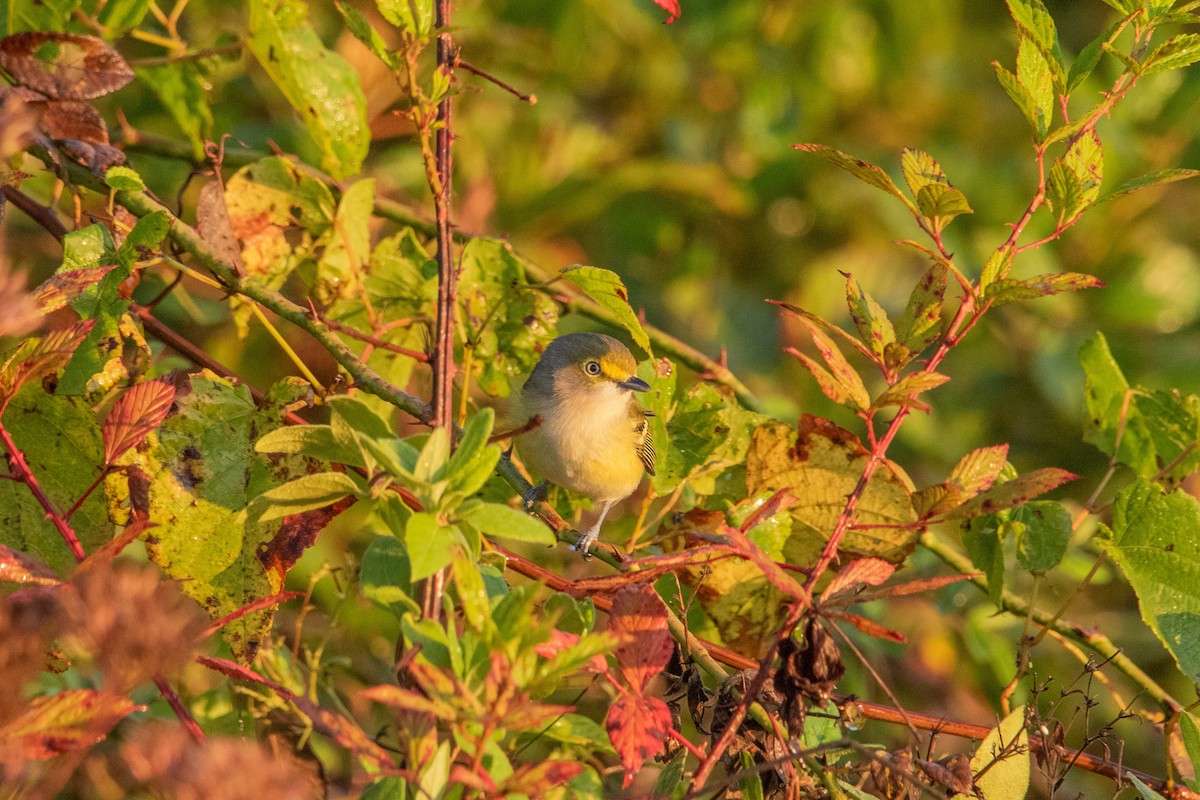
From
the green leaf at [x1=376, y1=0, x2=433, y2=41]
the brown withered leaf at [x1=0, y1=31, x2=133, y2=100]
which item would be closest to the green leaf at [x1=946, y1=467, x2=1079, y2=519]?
the green leaf at [x1=376, y1=0, x2=433, y2=41]

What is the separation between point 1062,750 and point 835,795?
1.34ft

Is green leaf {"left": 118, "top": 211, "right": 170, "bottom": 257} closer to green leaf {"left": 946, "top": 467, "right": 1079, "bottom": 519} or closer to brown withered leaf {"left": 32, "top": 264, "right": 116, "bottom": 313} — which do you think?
brown withered leaf {"left": 32, "top": 264, "right": 116, "bottom": 313}

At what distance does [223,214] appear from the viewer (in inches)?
90.0

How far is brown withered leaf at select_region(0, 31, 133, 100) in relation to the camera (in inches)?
81.9

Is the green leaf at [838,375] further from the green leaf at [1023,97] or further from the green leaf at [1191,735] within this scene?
the green leaf at [1191,735]

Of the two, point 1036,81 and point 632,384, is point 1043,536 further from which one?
point 632,384

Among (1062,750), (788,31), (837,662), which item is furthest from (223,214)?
(788,31)

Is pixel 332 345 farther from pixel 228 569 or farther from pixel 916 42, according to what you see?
pixel 916 42

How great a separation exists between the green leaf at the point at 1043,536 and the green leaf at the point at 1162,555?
3.4 inches

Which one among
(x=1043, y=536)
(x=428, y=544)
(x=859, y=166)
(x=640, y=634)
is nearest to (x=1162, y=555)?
(x=1043, y=536)

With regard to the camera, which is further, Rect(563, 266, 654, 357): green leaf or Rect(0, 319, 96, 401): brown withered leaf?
Rect(563, 266, 654, 357): green leaf

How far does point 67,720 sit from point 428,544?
46 cm

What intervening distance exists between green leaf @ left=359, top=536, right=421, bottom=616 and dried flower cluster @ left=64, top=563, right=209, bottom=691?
0.96ft

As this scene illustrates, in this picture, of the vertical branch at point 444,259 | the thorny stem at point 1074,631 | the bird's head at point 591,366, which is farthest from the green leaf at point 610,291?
the bird's head at point 591,366
